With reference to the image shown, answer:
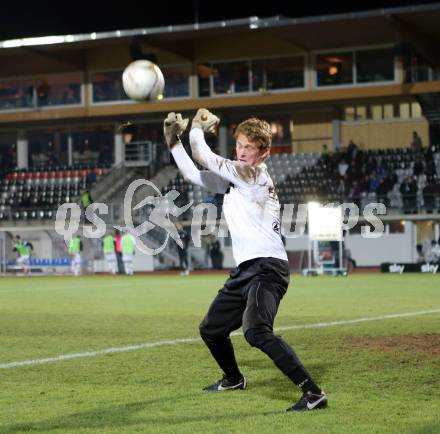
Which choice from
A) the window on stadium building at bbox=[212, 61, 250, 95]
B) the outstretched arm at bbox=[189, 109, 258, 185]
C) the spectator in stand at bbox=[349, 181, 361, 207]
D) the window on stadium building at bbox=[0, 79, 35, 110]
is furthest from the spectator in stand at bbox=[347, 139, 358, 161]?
the outstretched arm at bbox=[189, 109, 258, 185]

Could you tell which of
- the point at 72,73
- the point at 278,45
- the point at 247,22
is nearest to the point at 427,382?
the point at 247,22

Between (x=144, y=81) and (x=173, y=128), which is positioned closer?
(x=173, y=128)

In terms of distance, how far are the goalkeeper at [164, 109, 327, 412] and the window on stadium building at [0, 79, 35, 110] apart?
4085 centimetres

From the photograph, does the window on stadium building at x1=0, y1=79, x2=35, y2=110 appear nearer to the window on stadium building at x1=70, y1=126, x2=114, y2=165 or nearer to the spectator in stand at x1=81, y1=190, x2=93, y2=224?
the window on stadium building at x1=70, y1=126, x2=114, y2=165

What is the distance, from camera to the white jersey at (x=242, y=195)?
6.72 metres

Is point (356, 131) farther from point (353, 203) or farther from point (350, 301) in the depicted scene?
point (350, 301)

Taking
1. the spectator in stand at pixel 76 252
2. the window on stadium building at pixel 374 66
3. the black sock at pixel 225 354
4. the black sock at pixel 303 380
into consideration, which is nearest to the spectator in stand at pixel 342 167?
the window on stadium building at pixel 374 66

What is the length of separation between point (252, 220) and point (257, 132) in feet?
2.09

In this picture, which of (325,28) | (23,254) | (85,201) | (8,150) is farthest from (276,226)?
(8,150)

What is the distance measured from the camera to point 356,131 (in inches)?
1711

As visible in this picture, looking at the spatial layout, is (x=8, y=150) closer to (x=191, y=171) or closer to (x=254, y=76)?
(x=254, y=76)

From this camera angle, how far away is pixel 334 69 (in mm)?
41625

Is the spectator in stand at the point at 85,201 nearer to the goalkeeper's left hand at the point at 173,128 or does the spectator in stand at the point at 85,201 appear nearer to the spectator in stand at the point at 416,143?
the spectator in stand at the point at 416,143

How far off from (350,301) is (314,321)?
4.76 metres
